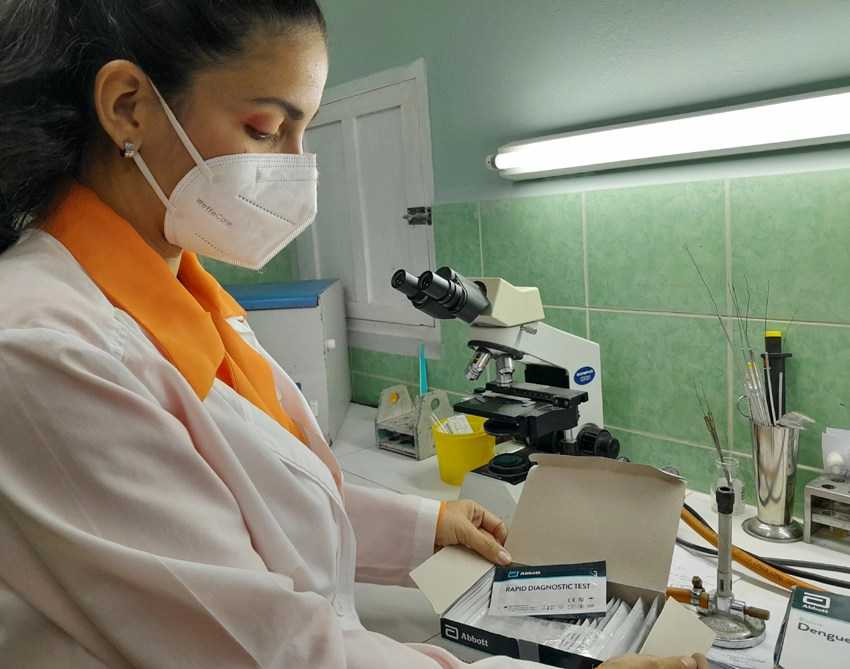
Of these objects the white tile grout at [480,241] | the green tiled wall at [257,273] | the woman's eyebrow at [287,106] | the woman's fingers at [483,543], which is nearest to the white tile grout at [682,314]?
the white tile grout at [480,241]

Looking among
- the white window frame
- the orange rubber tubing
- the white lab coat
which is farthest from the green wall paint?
the white lab coat

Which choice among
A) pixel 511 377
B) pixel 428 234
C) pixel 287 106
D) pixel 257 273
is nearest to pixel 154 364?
pixel 287 106

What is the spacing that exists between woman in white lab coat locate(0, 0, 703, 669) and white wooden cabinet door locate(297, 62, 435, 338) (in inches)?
46.6

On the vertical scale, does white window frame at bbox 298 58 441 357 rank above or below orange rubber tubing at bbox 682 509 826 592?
above

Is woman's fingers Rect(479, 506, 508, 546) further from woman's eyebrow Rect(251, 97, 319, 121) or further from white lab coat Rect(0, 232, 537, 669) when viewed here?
woman's eyebrow Rect(251, 97, 319, 121)

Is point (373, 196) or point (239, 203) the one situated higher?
point (373, 196)

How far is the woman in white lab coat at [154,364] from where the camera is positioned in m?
0.64

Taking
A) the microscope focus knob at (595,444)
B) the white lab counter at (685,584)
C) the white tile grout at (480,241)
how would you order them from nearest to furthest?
the white lab counter at (685,584) < the microscope focus knob at (595,444) < the white tile grout at (480,241)

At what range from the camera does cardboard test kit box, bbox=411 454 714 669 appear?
0.90 metres

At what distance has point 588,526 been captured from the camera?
1.06 metres

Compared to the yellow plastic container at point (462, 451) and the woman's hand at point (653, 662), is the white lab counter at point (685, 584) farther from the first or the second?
the woman's hand at point (653, 662)

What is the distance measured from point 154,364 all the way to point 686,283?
3.69ft

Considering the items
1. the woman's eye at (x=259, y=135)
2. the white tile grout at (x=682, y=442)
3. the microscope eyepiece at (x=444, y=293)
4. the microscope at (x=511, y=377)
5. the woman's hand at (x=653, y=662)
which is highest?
the woman's eye at (x=259, y=135)

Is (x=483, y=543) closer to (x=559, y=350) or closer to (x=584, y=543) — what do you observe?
(x=584, y=543)
